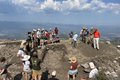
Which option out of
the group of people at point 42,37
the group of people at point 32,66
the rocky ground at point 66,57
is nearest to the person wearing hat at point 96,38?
the rocky ground at point 66,57

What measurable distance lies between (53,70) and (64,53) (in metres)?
5.42

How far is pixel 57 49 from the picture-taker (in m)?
45.0

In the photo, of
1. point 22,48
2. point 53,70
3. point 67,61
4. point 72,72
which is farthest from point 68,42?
point 72,72

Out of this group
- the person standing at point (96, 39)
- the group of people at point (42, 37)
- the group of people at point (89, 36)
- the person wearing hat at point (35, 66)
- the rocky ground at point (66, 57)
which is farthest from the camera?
the group of people at point (89, 36)

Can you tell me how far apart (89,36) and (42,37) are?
6331 millimetres

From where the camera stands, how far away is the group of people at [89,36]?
44.3 m

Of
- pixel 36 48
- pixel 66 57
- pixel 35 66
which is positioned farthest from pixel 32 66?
pixel 66 57

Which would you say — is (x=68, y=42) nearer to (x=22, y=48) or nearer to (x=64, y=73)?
(x=64, y=73)

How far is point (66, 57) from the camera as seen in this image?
43312 mm

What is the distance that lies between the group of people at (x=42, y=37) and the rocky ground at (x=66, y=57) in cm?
96

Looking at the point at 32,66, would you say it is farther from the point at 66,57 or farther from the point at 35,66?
the point at 66,57

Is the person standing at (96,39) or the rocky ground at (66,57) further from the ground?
the person standing at (96,39)

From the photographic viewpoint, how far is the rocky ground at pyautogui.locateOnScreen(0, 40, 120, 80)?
3994 centimetres

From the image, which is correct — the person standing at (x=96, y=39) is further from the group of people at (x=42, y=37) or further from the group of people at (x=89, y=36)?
the group of people at (x=42, y=37)
